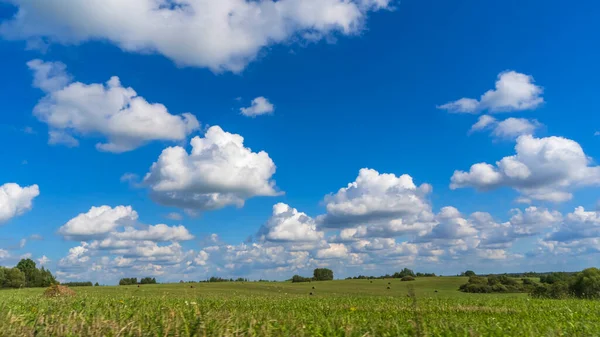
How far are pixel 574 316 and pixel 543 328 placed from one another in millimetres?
5429

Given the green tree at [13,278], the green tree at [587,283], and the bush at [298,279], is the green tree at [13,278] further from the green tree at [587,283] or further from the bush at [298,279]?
the green tree at [587,283]

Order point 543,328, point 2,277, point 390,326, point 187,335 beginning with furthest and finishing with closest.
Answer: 1. point 2,277
2. point 543,328
3. point 390,326
4. point 187,335

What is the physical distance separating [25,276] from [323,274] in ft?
248

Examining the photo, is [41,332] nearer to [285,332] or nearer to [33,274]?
[285,332]

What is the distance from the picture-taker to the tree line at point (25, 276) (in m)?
95.6

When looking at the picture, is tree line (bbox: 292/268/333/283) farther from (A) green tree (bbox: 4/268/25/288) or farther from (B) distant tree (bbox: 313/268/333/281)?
(A) green tree (bbox: 4/268/25/288)

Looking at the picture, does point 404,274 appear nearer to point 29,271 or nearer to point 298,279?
point 298,279

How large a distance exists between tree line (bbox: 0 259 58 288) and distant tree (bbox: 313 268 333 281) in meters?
61.5

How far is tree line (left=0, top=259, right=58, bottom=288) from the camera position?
95625 millimetres

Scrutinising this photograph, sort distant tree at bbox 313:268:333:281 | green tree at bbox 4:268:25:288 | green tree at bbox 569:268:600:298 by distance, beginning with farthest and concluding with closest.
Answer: distant tree at bbox 313:268:333:281, green tree at bbox 4:268:25:288, green tree at bbox 569:268:600:298

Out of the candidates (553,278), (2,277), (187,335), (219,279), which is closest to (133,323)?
(187,335)

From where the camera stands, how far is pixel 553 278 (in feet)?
220

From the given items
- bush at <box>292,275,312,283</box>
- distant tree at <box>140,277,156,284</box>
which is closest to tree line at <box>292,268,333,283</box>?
bush at <box>292,275,312,283</box>

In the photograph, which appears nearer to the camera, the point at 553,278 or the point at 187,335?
the point at 187,335
